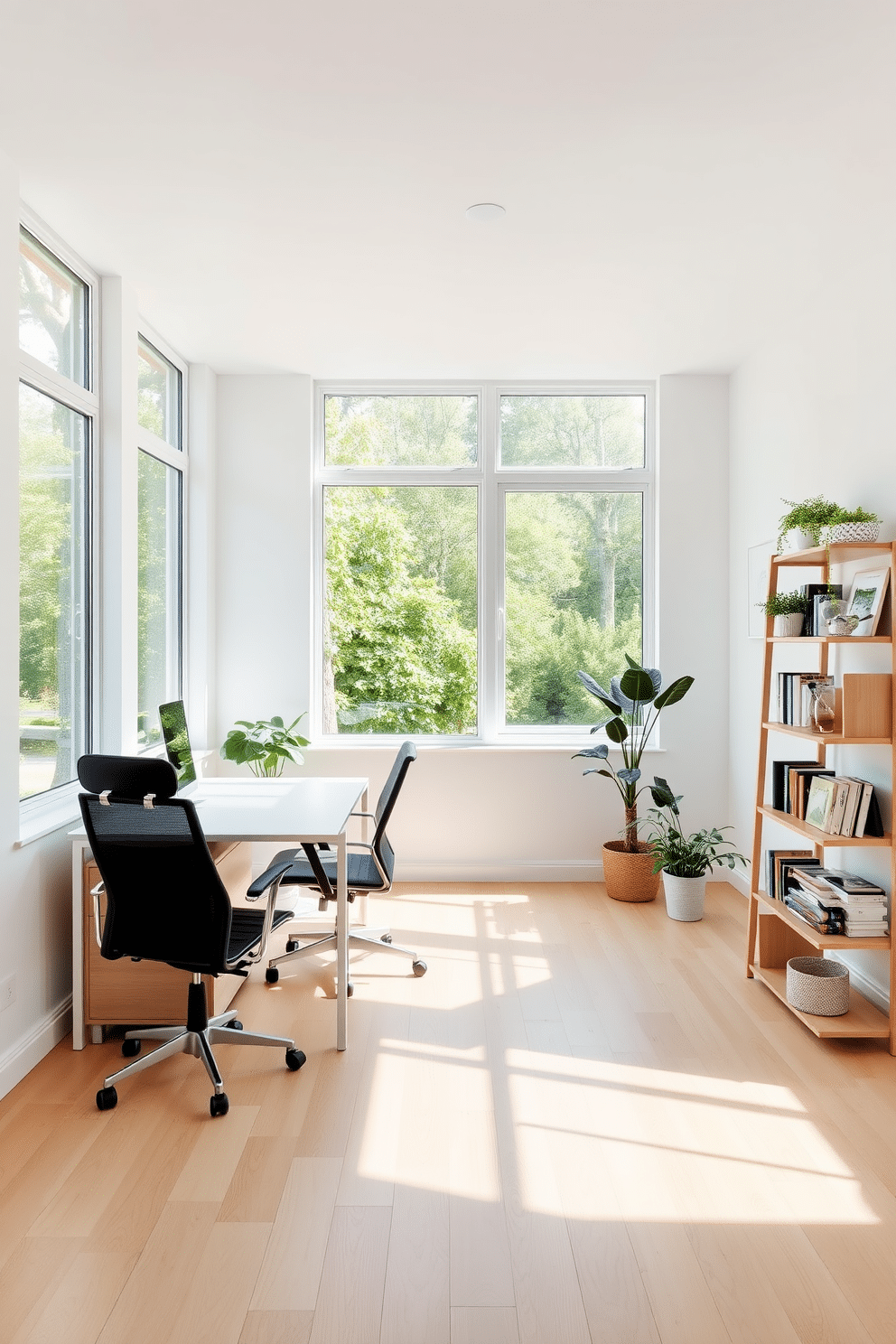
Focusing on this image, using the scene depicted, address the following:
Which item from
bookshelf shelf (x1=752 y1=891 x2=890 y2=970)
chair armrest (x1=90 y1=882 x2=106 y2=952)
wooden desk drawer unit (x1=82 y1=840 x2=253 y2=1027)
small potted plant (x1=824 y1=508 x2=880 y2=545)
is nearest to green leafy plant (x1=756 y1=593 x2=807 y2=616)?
small potted plant (x1=824 y1=508 x2=880 y2=545)

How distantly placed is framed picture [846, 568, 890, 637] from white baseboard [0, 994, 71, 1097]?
3199 millimetres

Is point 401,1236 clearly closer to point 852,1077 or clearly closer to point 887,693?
point 852,1077

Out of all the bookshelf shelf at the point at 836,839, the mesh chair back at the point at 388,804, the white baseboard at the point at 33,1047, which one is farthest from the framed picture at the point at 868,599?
the white baseboard at the point at 33,1047

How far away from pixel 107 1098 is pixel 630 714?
10.5 feet

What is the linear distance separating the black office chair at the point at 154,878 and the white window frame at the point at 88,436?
1.96ft

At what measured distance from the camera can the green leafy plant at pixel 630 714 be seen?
477 cm

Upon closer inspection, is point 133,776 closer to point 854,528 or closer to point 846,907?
point 846,907

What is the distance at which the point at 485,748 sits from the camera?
5.32 metres

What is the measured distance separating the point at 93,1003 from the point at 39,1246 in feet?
3.59

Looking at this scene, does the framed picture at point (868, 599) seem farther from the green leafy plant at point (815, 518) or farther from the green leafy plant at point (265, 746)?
the green leafy plant at point (265, 746)

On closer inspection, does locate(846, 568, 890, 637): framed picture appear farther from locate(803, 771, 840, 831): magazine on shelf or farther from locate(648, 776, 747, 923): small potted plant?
locate(648, 776, 747, 923): small potted plant

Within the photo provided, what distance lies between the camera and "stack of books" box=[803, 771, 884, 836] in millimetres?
3178

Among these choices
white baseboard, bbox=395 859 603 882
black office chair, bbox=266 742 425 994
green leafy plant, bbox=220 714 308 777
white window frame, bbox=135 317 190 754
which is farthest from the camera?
white baseboard, bbox=395 859 603 882

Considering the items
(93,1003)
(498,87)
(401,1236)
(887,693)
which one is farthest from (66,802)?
(887,693)
